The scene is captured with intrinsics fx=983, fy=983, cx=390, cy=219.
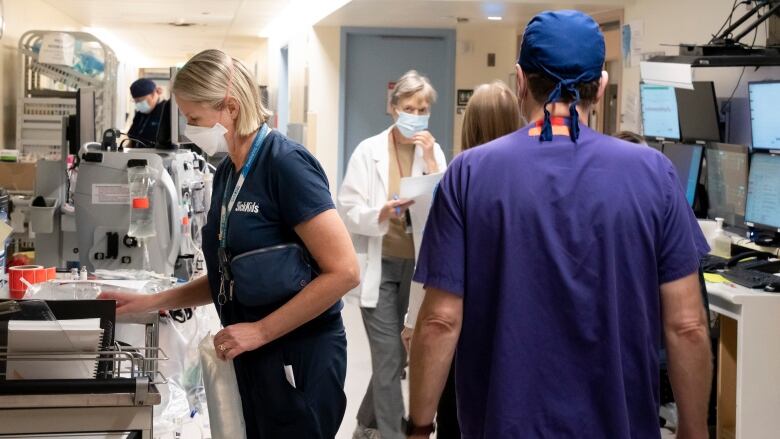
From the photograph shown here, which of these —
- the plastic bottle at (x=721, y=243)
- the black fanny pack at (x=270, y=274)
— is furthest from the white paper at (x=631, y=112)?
the black fanny pack at (x=270, y=274)

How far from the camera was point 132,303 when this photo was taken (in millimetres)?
2428

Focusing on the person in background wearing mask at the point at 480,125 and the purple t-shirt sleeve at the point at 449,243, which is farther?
the person in background wearing mask at the point at 480,125

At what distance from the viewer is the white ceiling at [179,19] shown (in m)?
10.7

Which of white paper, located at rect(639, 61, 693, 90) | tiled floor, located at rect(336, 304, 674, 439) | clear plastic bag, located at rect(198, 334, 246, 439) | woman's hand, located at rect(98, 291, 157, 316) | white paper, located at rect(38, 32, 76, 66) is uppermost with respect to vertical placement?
white paper, located at rect(38, 32, 76, 66)

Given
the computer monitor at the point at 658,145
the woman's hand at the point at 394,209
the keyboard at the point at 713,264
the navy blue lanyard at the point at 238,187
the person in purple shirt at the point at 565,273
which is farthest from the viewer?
the computer monitor at the point at 658,145

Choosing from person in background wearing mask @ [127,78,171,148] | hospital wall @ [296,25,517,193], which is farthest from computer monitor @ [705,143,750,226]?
hospital wall @ [296,25,517,193]

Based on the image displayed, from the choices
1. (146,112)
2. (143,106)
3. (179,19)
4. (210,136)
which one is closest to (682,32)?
(146,112)

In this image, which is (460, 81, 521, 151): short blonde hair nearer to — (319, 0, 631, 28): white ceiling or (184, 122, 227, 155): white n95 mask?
(184, 122, 227, 155): white n95 mask

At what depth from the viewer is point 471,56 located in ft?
28.6

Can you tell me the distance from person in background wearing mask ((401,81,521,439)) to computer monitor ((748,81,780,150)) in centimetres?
177

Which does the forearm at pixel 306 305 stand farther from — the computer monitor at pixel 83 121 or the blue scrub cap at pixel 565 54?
the computer monitor at pixel 83 121

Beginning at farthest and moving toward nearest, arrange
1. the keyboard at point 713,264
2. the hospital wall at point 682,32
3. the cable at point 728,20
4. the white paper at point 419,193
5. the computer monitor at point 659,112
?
the computer monitor at point 659,112 → the hospital wall at point 682,32 → the cable at point 728,20 → the keyboard at point 713,264 → the white paper at point 419,193

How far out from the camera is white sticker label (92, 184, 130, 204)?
3979 millimetres

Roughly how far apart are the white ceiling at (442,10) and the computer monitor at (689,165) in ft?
4.66
